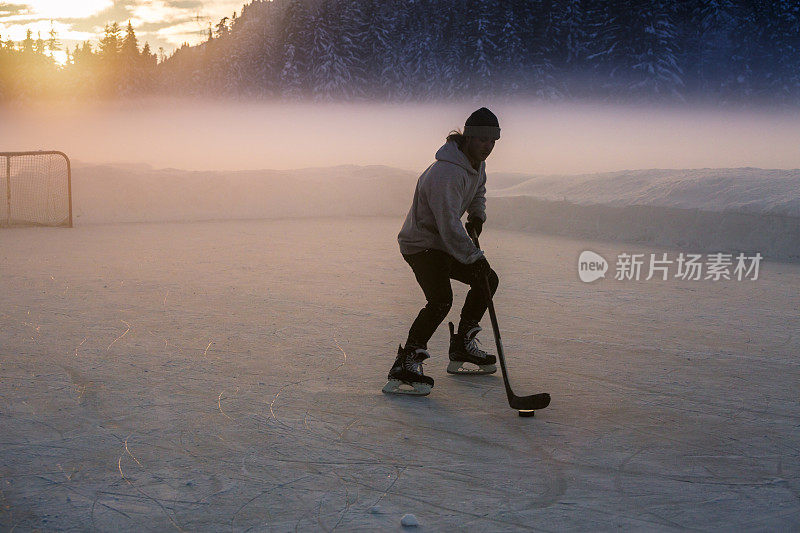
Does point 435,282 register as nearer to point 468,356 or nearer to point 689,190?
point 468,356

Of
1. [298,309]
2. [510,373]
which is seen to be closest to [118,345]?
[298,309]

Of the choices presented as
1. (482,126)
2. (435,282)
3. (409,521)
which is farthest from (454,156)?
(409,521)

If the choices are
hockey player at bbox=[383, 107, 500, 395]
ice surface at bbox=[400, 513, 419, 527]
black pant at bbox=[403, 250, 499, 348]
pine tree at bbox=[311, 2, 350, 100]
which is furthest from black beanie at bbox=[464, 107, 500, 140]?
pine tree at bbox=[311, 2, 350, 100]

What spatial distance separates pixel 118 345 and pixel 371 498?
315 centimetres

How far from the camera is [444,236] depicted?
13.8 feet

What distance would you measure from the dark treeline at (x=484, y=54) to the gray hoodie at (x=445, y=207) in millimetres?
49835

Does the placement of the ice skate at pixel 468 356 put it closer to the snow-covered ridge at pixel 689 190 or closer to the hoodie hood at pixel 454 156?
the hoodie hood at pixel 454 156

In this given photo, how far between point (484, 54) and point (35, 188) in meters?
41.9

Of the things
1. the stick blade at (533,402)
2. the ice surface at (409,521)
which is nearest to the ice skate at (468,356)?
the stick blade at (533,402)

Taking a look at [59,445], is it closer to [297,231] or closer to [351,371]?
[351,371]

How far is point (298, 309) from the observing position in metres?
6.86

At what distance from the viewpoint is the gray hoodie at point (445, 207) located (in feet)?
13.8
